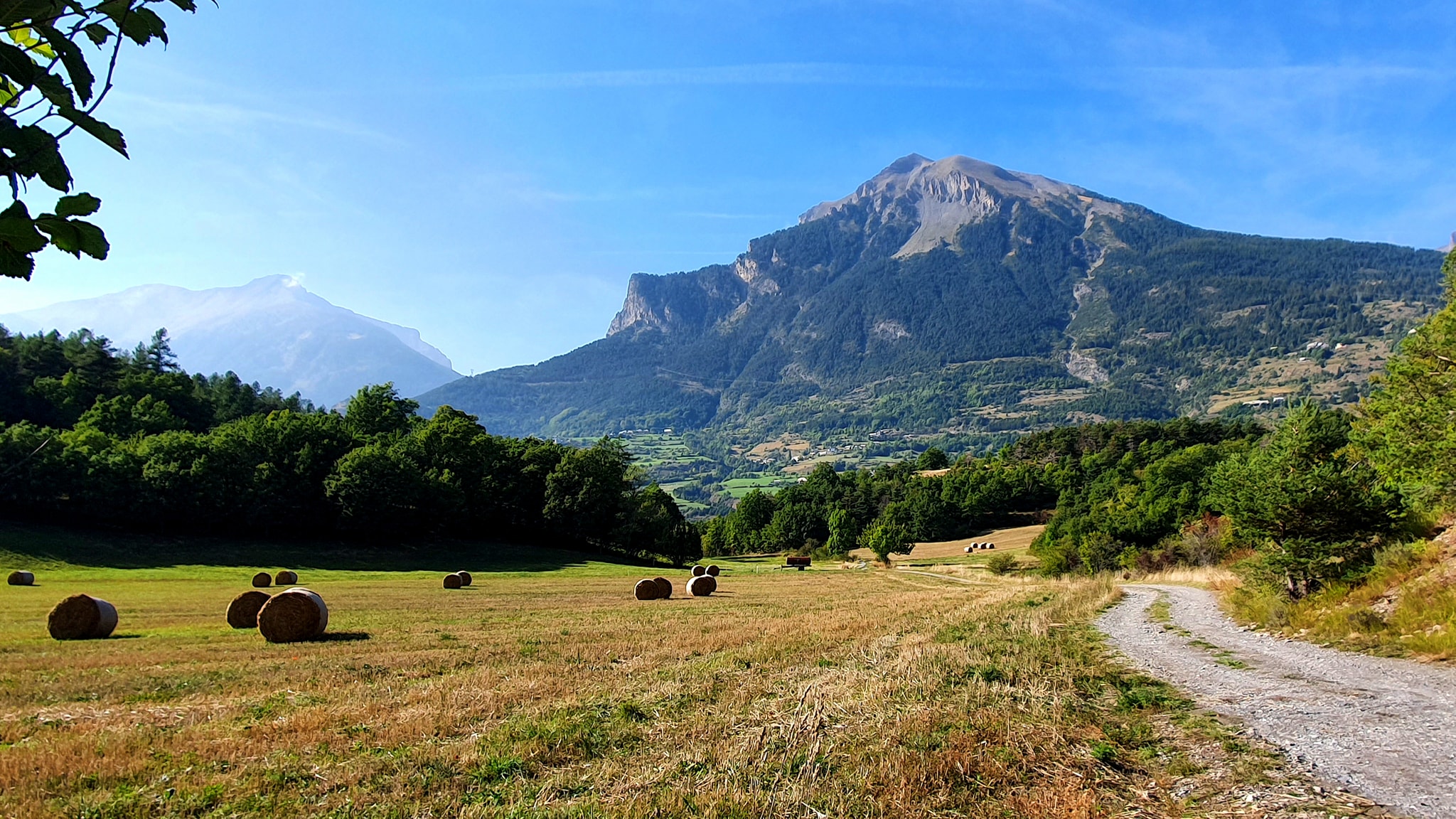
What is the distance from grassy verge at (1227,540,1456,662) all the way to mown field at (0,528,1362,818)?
532 centimetres

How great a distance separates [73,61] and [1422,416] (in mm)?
29816

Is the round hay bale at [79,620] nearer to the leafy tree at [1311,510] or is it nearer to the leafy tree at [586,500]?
the leafy tree at [1311,510]

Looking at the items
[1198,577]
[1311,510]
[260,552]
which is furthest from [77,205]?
[260,552]

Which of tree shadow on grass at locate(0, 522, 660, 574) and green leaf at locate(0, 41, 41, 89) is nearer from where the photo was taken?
green leaf at locate(0, 41, 41, 89)

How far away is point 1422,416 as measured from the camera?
71.2 ft

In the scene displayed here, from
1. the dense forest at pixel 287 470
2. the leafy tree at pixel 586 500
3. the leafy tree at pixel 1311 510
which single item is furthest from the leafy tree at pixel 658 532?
the leafy tree at pixel 1311 510

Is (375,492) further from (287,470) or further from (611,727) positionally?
(611,727)

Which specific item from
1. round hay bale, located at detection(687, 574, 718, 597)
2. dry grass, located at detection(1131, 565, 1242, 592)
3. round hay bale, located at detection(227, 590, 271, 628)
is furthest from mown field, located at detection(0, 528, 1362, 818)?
dry grass, located at detection(1131, 565, 1242, 592)

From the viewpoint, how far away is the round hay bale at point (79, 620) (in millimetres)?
20109

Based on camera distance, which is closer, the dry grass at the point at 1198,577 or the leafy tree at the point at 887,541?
the dry grass at the point at 1198,577

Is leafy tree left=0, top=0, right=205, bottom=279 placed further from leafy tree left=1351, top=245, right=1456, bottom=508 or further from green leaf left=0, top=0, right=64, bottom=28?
leafy tree left=1351, top=245, right=1456, bottom=508

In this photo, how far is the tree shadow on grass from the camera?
49.6m

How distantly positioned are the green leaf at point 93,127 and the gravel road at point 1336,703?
9865 millimetres

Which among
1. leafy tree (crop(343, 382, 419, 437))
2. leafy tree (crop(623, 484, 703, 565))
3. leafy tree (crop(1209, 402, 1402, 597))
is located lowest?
leafy tree (crop(623, 484, 703, 565))
